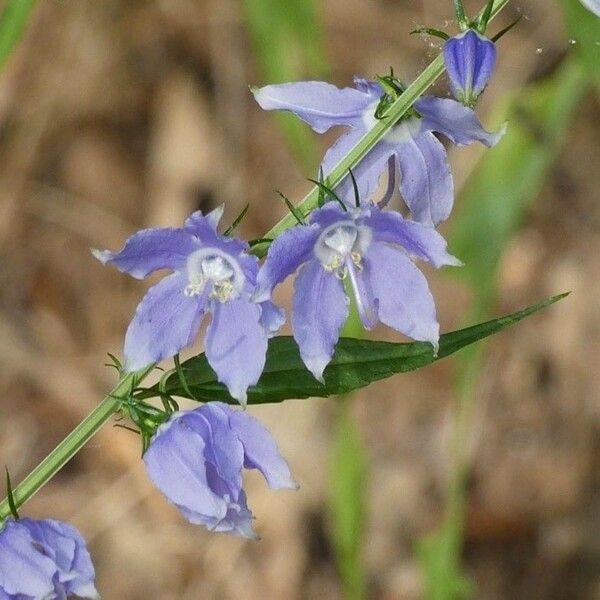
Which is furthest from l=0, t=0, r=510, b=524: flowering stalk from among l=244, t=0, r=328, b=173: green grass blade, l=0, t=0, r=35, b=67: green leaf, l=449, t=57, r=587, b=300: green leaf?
l=449, t=57, r=587, b=300: green leaf

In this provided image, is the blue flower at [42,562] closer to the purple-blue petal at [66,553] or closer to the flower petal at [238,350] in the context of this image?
the purple-blue petal at [66,553]

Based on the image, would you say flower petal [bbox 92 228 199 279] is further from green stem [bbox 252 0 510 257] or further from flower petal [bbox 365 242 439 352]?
flower petal [bbox 365 242 439 352]

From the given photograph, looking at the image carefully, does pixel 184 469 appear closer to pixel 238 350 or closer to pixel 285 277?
pixel 238 350

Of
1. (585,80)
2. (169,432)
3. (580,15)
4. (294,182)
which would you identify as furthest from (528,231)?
(169,432)

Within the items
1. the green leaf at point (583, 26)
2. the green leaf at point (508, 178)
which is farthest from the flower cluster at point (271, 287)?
the green leaf at point (508, 178)

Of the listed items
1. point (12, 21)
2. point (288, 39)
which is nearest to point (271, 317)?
point (12, 21)
